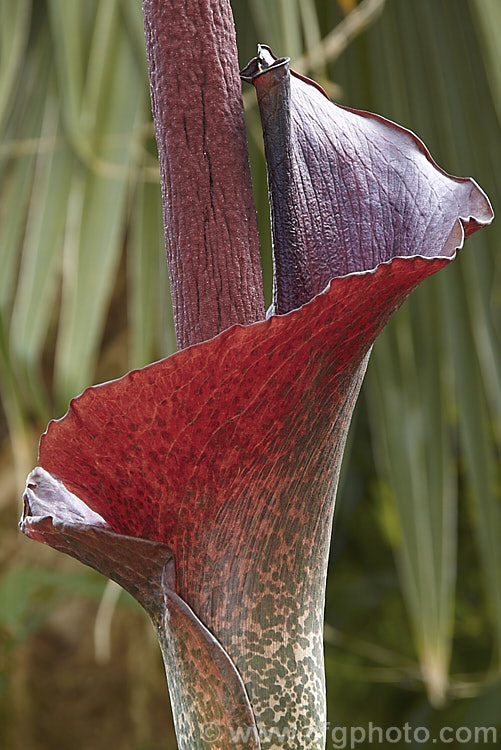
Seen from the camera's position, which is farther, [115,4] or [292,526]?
[115,4]

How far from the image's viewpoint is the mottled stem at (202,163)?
0.25m

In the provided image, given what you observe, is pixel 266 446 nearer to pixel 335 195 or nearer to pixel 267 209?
pixel 335 195

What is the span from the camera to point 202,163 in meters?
0.25

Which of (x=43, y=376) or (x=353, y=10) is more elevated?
(x=43, y=376)

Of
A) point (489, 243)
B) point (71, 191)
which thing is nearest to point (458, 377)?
point (489, 243)

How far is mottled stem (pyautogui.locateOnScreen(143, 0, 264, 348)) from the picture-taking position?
0.81 ft

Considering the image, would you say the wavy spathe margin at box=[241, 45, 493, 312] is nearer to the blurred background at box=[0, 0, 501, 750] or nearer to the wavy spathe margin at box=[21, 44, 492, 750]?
the wavy spathe margin at box=[21, 44, 492, 750]

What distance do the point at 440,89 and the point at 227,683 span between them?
2.32 ft

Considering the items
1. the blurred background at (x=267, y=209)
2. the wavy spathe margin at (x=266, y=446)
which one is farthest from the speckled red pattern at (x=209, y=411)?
the blurred background at (x=267, y=209)

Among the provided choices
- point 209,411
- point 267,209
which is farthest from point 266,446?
point 267,209

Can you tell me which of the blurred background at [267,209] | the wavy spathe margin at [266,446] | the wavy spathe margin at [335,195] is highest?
the blurred background at [267,209]

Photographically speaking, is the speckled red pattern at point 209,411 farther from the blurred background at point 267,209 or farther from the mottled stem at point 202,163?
the blurred background at point 267,209

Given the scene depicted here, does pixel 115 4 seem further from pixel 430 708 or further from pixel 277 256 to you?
pixel 430 708

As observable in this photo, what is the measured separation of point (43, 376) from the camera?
1943 mm
